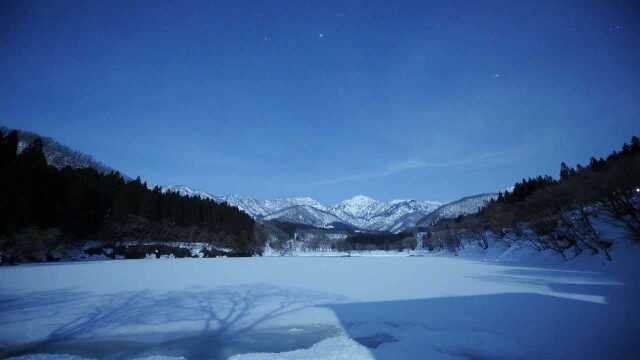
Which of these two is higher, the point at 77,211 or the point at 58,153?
the point at 58,153

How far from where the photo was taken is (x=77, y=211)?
49.8m

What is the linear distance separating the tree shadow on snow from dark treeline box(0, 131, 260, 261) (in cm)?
3286

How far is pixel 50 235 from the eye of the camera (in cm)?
3897

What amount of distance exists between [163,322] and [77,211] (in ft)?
176

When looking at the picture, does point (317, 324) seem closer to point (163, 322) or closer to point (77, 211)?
point (163, 322)

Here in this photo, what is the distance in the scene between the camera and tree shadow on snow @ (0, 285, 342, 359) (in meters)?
6.92

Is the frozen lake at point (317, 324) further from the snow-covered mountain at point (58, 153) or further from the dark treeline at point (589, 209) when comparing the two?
the snow-covered mountain at point (58, 153)

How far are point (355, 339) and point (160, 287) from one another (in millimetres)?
12753

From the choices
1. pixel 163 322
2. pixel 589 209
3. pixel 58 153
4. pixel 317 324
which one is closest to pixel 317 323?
pixel 317 324

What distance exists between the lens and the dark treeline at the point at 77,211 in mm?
36784

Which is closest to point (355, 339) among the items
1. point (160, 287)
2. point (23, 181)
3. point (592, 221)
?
point (160, 287)

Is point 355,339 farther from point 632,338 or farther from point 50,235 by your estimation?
point 50,235

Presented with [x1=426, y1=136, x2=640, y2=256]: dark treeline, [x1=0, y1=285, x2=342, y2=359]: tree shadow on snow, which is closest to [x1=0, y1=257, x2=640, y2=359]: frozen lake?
[x1=0, y1=285, x2=342, y2=359]: tree shadow on snow

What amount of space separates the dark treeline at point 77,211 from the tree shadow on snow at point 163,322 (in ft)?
108
